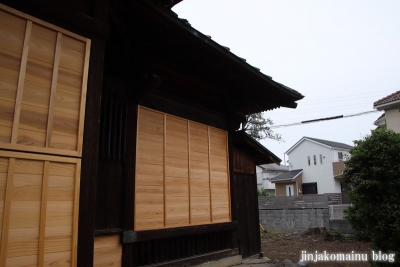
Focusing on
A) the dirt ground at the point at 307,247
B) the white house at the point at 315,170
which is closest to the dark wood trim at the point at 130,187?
the dirt ground at the point at 307,247

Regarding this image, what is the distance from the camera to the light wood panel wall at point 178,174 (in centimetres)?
443

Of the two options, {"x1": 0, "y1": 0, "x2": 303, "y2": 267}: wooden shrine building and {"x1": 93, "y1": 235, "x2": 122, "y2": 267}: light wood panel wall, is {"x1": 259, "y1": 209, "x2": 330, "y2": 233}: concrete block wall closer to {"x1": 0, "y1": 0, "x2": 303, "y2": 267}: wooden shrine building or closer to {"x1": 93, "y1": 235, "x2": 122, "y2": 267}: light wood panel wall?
{"x1": 0, "y1": 0, "x2": 303, "y2": 267}: wooden shrine building

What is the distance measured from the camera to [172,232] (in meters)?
4.64

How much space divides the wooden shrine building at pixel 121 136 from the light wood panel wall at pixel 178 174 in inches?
0.8

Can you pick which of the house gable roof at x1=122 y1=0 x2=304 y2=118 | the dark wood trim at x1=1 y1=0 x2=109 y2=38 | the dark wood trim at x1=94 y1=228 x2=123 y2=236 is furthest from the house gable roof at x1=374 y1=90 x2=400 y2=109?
the dark wood trim at x1=1 y1=0 x2=109 y2=38

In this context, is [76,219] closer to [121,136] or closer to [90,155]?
[90,155]

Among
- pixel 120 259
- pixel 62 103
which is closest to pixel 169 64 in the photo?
pixel 62 103

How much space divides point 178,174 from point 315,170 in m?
32.2

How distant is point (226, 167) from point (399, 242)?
152 inches

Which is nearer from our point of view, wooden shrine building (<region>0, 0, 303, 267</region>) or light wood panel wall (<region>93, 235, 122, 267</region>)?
wooden shrine building (<region>0, 0, 303, 267</region>)

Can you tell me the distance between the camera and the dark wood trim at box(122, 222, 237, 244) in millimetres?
4035

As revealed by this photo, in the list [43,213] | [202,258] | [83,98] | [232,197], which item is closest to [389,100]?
[232,197]

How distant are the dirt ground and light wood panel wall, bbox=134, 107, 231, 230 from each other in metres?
5.43

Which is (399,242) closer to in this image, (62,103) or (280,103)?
(280,103)
